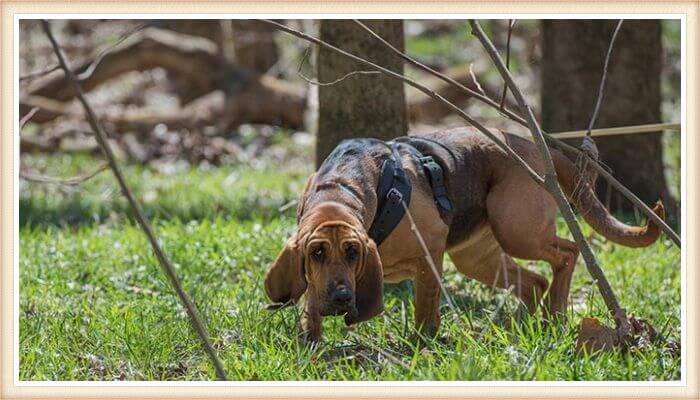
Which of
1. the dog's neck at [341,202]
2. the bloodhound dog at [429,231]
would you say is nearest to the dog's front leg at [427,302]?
the bloodhound dog at [429,231]

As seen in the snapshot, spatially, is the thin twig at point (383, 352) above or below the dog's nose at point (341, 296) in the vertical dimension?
below

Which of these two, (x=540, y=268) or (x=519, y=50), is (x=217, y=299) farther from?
(x=519, y=50)

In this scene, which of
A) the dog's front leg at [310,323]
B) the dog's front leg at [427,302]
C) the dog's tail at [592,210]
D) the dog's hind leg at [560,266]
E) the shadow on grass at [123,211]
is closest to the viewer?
the dog's front leg at [310,323]

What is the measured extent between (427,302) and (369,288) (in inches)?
20.7

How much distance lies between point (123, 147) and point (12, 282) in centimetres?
728

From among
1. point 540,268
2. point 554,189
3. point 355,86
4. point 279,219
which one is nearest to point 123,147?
point 279,219

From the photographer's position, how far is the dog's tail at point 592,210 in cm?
629

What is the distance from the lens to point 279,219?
8359 millimetres

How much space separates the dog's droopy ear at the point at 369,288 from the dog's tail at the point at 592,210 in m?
1.48

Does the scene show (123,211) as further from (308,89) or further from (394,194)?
(308,89)

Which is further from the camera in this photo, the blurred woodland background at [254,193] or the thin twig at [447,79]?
the blurred woodland background at [254,193]

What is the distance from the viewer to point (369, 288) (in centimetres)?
536

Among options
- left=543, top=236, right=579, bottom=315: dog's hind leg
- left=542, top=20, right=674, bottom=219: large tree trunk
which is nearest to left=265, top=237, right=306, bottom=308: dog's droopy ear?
left=543, top=236, right=579, bottom=315: dog's hind leg

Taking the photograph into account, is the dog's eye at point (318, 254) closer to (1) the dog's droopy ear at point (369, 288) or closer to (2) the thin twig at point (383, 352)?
(1) the dog's droopy ear at point (369, 288)
